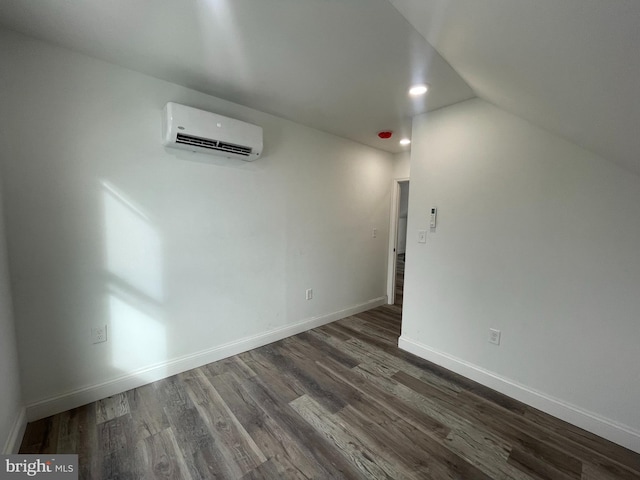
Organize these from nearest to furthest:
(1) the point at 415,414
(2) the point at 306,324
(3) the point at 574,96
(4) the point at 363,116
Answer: (3) the point at 574,96
(1) the point at 415,414
(4) the point at 363,116
(2) the point at 306,324

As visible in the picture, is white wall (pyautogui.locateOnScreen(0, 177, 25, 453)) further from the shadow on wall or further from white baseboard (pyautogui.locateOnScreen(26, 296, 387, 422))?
the shadow on wall

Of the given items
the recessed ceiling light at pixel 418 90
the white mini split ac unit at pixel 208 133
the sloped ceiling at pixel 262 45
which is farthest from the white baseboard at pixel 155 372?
the recessed ceiling light at pixel 418 90

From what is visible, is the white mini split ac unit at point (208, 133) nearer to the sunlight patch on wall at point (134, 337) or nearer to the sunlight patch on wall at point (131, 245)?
the sunlight patch on wall at point (131, 245)

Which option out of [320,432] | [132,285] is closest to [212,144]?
[132,285]

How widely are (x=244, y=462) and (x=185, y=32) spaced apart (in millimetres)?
2443

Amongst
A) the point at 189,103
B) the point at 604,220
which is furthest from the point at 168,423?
the point at 604,220

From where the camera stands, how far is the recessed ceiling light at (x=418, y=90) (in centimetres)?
200

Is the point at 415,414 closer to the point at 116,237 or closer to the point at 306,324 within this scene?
the point at 306,324

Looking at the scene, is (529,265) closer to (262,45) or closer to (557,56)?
(557,56)

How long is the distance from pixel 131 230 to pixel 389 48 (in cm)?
215

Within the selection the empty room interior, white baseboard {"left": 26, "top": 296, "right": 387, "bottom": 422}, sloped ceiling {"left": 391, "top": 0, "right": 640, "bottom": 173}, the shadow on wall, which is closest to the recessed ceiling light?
the empty room interior

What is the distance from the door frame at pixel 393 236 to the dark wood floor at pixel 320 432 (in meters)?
1.84

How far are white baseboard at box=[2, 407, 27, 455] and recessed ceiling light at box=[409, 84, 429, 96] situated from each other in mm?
3307

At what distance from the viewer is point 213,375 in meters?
2.23
